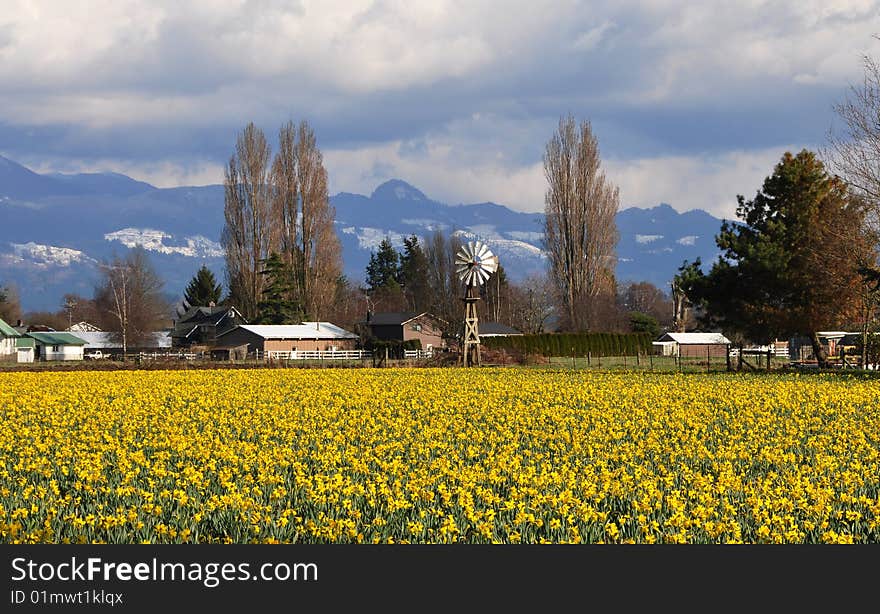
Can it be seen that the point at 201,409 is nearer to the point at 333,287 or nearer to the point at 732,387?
the point at 732,387

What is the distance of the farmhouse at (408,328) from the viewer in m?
98.1

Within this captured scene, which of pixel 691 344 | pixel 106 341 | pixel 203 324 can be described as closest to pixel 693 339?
pixel 691 344

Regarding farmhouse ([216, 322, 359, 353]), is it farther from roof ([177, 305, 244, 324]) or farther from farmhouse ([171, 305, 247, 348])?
roof ([177, 305, 244, 324])

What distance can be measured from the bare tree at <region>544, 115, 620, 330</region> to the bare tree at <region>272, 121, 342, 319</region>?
17.8 metres

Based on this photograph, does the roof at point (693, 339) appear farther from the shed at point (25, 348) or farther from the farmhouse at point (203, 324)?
the shed at point (25, 348)

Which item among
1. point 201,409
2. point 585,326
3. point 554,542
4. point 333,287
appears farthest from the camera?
point 333,287

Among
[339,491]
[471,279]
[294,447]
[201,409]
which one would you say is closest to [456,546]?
[339,491]

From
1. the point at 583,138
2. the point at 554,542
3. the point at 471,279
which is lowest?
the point at 554,542

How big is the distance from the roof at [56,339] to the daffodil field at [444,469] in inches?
3053

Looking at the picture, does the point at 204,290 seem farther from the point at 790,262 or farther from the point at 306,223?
the point at 790,262

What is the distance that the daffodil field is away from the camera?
33.3 feet

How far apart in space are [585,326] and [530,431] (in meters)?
68.0

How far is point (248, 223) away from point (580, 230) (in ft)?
88.1

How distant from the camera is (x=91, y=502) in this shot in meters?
11.7
